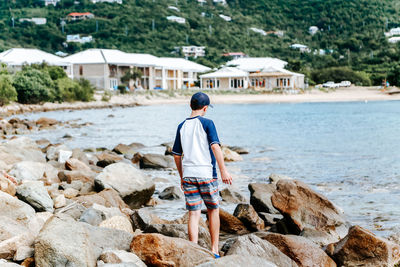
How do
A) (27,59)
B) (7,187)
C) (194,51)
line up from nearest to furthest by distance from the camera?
(7,187) → (27,59) → (194,51)

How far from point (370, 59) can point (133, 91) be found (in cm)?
4218

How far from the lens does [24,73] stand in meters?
45.6

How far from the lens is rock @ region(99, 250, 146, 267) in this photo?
4.75 m

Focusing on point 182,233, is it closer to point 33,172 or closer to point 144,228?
point 144,228

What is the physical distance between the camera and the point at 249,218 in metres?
7.88

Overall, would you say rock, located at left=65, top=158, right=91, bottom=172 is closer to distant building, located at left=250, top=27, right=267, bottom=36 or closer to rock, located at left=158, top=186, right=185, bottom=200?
rock, located at left=158, top=186, right=185, bottom=200

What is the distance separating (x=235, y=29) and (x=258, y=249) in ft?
398

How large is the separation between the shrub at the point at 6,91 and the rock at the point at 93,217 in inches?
1431

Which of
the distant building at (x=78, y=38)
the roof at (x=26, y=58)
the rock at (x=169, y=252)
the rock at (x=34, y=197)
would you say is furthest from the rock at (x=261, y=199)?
the distant building at (x=78, y=38)

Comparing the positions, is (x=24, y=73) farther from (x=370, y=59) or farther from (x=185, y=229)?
(x=370, y=59)

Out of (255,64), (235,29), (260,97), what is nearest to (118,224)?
(260,97)

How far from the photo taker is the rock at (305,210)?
299 inches

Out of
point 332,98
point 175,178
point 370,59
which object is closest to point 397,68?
point 332,98

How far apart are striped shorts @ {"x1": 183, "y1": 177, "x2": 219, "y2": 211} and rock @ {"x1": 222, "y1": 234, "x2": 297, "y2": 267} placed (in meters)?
0.53
